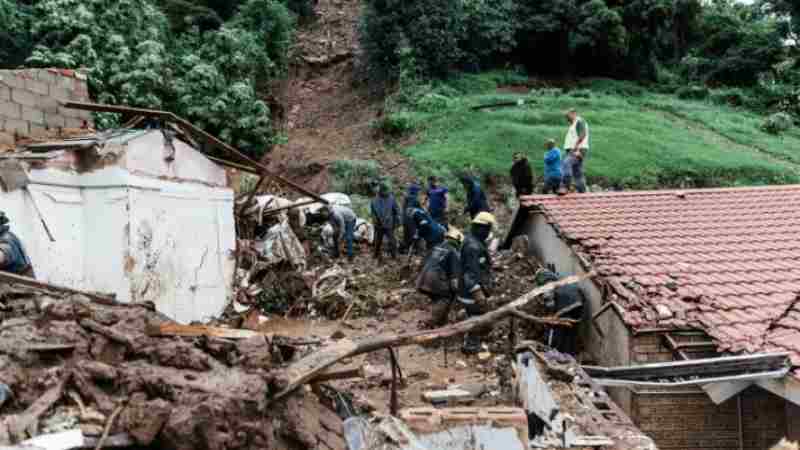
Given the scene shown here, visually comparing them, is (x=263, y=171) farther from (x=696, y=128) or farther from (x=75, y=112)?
(x=696, y=128)

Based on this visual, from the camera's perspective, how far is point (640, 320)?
6.86 m

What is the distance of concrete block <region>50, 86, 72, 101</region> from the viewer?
28.2ft

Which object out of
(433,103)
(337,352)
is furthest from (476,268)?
(433,103)

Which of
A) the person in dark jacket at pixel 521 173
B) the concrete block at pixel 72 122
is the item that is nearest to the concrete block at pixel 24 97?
the concrete block at pixel 72 122

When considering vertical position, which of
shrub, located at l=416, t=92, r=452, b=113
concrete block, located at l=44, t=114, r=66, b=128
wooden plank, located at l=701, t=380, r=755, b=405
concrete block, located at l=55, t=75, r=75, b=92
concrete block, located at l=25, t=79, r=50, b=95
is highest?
shrub, located at l=416, t=92, r=452, b=113

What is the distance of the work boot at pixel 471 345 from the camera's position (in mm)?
8625

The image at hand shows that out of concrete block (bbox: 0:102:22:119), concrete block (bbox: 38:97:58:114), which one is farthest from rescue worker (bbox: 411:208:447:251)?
concrete block (bbox: 0:102:22:119)

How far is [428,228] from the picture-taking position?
1137 cm

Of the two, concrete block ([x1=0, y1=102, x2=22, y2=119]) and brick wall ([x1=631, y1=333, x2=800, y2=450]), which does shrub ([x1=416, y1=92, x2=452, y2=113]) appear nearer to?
concrete block ([x1=0, y1=102, x2=22, y2=119])

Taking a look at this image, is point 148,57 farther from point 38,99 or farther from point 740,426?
point 740,426

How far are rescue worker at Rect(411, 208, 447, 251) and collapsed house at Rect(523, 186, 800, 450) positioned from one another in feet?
6.66

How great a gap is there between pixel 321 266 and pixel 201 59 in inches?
456

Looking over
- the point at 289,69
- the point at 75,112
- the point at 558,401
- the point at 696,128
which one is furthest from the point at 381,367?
the point at 289,69

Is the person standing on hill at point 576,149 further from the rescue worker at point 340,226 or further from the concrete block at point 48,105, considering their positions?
the concrete block at point 48,105
